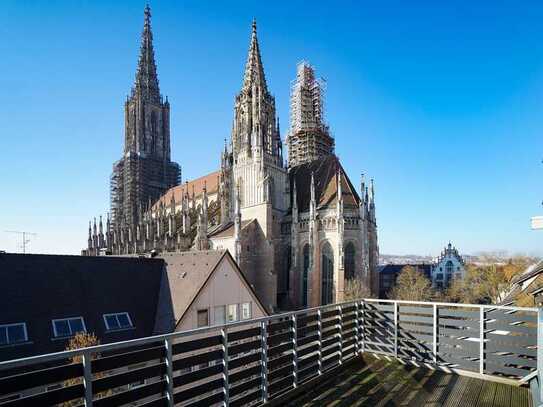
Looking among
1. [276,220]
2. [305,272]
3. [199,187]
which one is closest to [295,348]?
[305,272]

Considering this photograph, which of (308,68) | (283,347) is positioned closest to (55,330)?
(283,347)

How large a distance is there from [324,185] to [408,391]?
28.3 meters

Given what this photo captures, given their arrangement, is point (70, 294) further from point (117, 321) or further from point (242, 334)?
point (242, 334)

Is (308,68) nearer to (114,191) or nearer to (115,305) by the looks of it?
(114,191)

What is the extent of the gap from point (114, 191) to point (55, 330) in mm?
52562

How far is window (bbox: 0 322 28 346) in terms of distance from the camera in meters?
9.38

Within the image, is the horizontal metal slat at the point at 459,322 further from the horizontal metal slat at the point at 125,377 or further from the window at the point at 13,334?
the window at the point at 13,334

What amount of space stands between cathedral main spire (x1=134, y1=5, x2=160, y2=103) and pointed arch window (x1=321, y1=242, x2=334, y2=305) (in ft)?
129

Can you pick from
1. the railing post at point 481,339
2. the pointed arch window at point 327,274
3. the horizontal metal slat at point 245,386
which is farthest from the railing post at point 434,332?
the pointed arch window at point 327,274

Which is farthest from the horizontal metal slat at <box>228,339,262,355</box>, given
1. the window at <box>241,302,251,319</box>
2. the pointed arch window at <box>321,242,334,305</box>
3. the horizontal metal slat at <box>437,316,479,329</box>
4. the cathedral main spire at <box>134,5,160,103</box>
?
the cathedral main spire at <box>134,5,160,103</box>

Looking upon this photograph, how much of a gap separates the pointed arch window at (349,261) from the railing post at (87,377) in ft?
91.2

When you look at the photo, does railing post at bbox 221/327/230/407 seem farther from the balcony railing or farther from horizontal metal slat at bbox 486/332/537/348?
horizontal metal slat at bbox 486/332/537/348

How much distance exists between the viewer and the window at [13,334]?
9.38 meters

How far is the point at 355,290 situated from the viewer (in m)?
27.3
